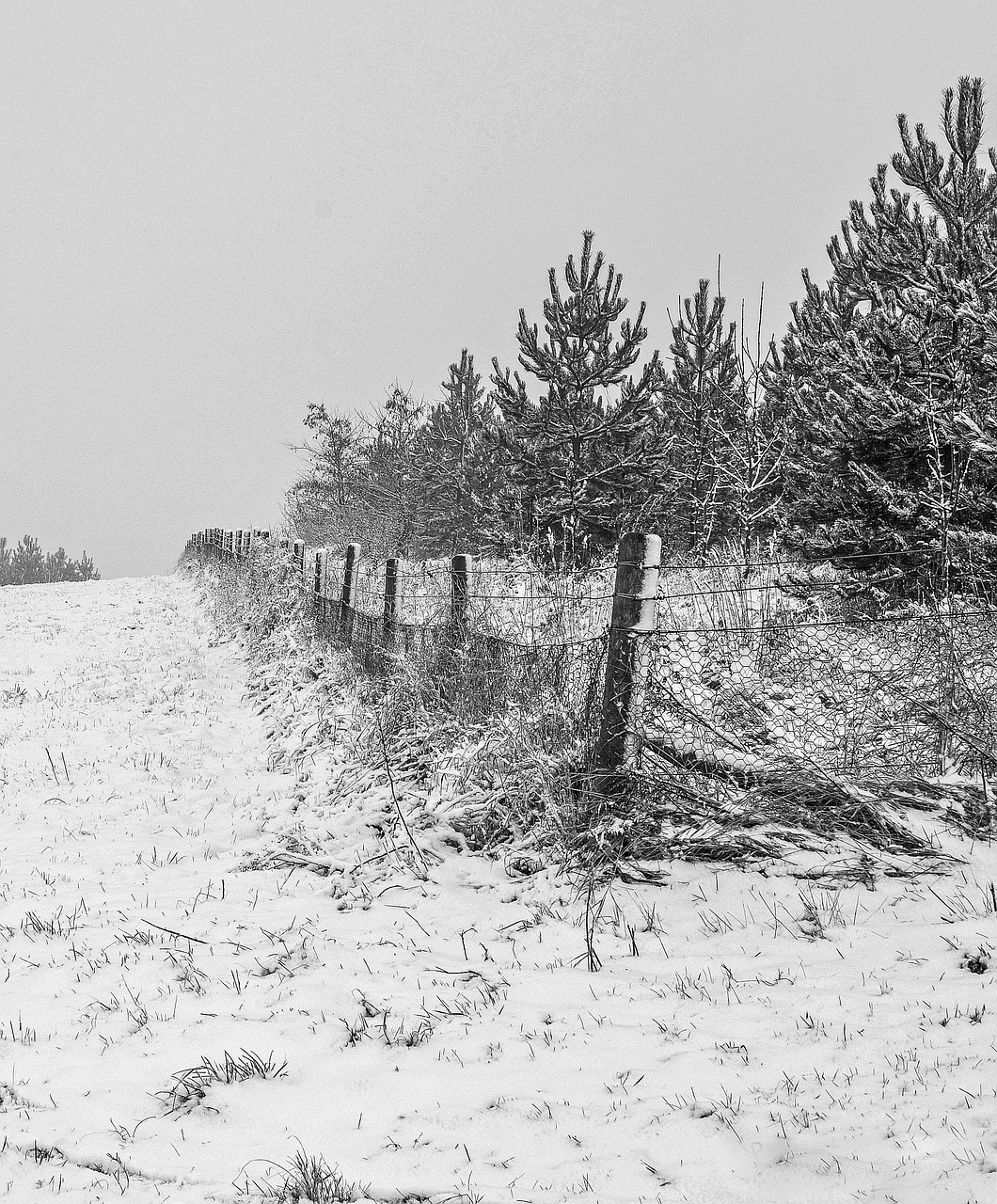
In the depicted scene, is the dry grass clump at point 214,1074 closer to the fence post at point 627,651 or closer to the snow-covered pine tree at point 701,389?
the fence post at point 627,651

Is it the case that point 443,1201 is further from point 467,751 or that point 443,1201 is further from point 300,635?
point 300,635

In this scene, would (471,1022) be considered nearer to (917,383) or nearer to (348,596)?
(348,596)

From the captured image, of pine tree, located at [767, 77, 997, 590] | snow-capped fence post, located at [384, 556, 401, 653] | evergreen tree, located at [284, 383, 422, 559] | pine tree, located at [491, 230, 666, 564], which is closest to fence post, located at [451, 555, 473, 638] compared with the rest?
snow-capped fence post, located at [384, 556, 401, 653]

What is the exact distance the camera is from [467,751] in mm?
4812

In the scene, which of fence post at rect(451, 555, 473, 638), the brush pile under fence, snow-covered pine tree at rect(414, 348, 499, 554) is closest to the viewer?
the brush pile under fence

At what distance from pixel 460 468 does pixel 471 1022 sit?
57.0 ft

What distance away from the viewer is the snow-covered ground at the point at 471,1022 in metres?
2.04

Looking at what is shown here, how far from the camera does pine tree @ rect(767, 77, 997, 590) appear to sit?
26.9ft

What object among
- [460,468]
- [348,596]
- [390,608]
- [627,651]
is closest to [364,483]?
[460,468]

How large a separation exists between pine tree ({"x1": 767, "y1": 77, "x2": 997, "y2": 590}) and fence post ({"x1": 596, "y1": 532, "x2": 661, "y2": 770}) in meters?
4.91

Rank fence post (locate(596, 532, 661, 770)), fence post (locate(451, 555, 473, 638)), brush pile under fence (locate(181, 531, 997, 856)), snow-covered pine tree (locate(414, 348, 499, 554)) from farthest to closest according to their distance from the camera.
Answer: snow-covered pine tree (locate(414, 348, 499, 554)) < fence post (locate(451, 555, 473, 638)) < fence post (locate(596, 532, 661, 770)) < brush pile under fence (locate(181, 531, 997, 856))

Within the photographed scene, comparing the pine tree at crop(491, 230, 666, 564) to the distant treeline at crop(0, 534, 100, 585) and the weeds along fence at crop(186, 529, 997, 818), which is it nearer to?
the weeds along fence at crop(186, 529, 997, 818)

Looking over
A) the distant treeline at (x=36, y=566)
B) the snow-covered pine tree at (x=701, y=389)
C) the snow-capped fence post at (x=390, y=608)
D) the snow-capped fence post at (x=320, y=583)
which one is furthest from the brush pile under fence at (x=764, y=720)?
the distant treeline at (x=36, y=566)

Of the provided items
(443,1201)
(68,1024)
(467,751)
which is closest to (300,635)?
(467,751)
